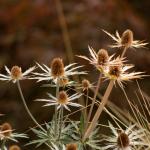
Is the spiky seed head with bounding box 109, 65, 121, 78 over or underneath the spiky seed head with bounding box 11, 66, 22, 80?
underneath

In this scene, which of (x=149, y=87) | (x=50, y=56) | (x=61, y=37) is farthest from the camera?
(x=61, y=37)

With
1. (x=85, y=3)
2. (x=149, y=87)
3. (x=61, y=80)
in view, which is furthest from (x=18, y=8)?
(x=61, y=80)

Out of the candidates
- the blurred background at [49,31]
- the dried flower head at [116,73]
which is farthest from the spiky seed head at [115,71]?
the blurred background at [49,31]

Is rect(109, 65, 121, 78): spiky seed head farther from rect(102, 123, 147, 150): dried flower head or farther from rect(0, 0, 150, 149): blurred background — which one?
rect(0, 0, 150, 149): blurred background

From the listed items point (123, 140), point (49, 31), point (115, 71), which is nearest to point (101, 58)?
point (115, 71)

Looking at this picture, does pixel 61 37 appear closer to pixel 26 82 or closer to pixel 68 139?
pixel 26 82

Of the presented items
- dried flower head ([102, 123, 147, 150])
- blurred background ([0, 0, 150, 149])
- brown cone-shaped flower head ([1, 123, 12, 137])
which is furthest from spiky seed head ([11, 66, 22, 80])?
blurred background ([0, 0, 150, 149])
